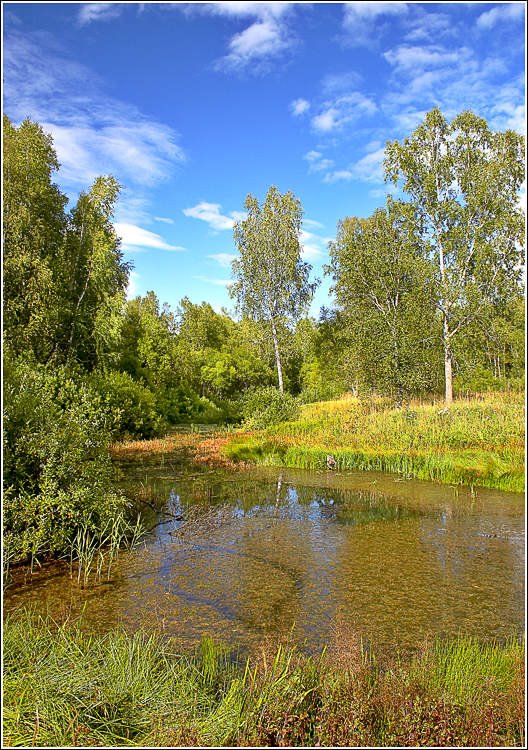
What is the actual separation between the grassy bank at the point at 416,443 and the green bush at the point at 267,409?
4.17ft

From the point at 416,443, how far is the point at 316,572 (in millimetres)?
8639

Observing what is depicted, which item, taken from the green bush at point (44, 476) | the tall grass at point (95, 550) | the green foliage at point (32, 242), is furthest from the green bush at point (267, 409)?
the green bush at point (44, 476)

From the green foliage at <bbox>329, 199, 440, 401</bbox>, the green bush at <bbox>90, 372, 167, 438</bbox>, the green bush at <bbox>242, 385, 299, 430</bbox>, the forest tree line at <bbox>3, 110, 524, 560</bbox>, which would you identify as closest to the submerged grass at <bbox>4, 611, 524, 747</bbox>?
the forest tree line at <bbox>3, 110, 524, 560</bbox>

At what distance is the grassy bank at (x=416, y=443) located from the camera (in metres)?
12.1

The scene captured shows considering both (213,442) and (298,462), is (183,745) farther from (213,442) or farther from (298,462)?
(213,442)

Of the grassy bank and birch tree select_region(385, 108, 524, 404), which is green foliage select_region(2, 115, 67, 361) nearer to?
the grassy bank

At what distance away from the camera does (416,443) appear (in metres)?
14.6

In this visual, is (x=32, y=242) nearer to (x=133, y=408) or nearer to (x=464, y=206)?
(x=133, y=408)

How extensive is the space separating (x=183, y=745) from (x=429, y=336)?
2009 cm

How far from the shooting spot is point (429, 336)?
21.0m

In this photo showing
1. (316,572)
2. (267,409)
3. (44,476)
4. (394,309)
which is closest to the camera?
(44,476)

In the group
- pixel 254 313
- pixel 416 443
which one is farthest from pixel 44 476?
pixel 254 313

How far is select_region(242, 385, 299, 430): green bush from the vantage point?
69.3 ft

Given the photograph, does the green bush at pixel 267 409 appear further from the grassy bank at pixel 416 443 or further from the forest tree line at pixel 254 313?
the grassy bank at pixel 416 443
